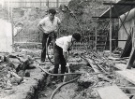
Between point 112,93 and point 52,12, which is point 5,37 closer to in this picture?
point 52,12

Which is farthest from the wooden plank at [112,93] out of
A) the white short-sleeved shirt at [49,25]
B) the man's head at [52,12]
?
the white short-sleeved shirt at [49,25]

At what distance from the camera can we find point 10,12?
20641 mm

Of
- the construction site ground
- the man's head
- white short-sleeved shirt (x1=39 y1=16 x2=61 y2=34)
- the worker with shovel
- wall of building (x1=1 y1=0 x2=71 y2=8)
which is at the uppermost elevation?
wall of building (x1=1 y1=0 x2=71 y2=8)

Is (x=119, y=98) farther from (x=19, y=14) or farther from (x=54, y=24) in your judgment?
(x=19, y=14)

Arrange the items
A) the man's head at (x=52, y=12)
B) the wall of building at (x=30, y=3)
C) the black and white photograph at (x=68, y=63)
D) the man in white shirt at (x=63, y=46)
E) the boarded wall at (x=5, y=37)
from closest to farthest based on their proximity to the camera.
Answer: the black and white photograph at (x=68, y=63) < the man in white shirt at (x=63, y=46) < the man's head at (x=52, y=12) < the boarded wall at (x=5, y=37) < the wall of building at (x=30, y=3)

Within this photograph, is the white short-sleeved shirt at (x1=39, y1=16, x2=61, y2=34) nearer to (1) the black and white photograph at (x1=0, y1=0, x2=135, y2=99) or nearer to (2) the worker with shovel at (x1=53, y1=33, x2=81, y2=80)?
(1) the black and white photograph at (x1=0, y1=0, x2=135, y2=99)

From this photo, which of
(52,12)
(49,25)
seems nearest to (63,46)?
(52,12)

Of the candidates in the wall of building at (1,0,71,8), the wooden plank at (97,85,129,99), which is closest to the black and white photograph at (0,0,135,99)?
the wooden plank at (97,85,129,99)

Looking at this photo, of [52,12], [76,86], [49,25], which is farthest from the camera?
[49,25]

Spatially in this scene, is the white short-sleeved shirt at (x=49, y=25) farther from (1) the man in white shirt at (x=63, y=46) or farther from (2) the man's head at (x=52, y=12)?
(1) the man in white shirt at (x=63, y=46)

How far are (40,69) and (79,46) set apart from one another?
8701 mm

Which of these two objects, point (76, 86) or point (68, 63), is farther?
point (68, 63)

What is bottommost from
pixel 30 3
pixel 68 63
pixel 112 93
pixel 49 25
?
pixel 68 63

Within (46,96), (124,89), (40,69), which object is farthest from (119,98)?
(40,69)
